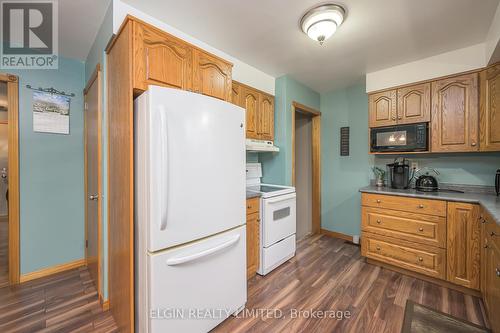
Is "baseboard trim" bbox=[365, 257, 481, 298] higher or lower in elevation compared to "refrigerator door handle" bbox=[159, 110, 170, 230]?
lower

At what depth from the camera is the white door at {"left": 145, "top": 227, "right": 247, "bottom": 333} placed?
1.22 metres

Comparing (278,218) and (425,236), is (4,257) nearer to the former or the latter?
(278,218)

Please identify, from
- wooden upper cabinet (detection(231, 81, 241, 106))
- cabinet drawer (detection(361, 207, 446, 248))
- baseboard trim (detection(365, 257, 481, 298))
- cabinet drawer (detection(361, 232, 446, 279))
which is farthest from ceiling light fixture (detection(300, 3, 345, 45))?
baseboard trim (detection(365, 257, 481, 298))

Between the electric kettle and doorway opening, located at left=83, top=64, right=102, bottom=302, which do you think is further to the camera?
the electric kettle

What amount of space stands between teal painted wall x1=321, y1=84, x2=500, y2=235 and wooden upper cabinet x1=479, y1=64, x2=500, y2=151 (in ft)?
1.92

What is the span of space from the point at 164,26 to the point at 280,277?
9.09 feet

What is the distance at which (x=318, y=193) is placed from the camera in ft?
11.9

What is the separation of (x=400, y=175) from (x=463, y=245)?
907mm

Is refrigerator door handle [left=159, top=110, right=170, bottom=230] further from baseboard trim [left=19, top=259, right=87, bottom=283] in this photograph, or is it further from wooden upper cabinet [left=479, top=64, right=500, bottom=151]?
wooden upper cabinet [left=479, top=64, right=500, bottom=151]

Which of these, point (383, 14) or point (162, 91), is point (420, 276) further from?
point (162, 91)

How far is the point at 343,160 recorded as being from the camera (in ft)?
11.1

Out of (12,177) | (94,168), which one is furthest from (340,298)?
(12,177)

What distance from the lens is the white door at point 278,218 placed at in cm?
227

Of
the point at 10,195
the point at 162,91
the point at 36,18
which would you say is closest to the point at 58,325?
the point at 10,195
